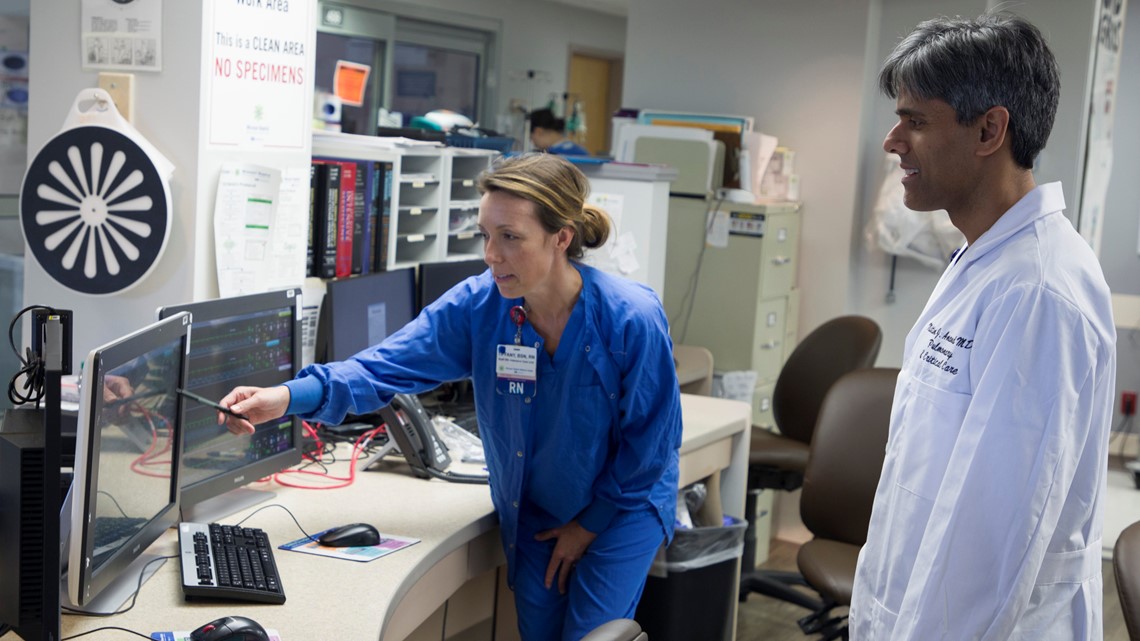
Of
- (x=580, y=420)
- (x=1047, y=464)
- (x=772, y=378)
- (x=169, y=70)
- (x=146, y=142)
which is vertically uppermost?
(x=169, y=70)

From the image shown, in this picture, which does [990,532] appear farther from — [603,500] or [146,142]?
[146,142]

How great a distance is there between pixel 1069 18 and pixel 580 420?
3.59 meters

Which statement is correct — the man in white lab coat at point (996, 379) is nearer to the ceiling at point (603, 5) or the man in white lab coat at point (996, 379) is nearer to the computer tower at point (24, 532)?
the computer tower at point (24, 532)

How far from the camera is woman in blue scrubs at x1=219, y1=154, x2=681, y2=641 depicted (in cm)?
208

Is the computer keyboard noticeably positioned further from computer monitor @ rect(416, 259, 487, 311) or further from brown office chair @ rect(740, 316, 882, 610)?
brown office chair @ rect(740, 316, 882, 610)

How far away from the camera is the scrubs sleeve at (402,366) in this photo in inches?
82.2

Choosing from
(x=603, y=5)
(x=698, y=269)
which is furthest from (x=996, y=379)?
(x=603, y=5)

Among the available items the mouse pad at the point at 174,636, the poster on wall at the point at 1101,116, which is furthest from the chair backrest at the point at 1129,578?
the poster on wall at the point at 1101,116

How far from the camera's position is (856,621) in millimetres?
1524

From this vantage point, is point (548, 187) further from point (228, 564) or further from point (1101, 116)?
point (1101, 116)

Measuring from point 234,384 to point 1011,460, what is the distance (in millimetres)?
1418

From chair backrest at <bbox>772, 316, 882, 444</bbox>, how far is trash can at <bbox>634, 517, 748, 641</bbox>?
1.24 m

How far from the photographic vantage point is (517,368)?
6.97 feet

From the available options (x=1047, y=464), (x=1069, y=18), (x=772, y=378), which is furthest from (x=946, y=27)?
(x=1069, y=18)
